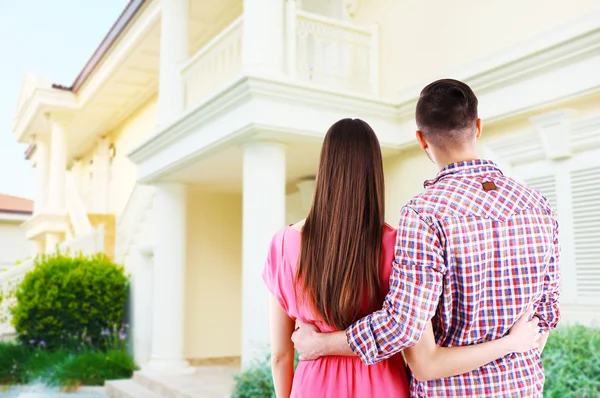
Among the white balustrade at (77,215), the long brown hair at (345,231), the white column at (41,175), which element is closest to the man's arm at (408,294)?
the long brown hair at (345,231)

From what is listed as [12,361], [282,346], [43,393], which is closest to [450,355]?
[282,346]

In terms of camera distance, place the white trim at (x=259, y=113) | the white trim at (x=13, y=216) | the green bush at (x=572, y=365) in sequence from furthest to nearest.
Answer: the white trim at (x=13, y=216) → the white trim at (x=259, y=113) → the green bush at (x=572, y=365)

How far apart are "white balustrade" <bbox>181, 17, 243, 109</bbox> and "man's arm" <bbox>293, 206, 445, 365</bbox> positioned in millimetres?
5390

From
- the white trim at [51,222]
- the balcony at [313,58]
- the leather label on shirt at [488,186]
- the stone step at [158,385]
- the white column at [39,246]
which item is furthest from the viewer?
the white column at [39,246]

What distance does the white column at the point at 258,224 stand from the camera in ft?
21.0

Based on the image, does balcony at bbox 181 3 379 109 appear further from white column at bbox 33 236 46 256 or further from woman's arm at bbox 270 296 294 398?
white column at bbox 33 236 46 256

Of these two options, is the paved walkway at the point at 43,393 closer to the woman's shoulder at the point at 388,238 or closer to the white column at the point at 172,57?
the white column at the point at 172,57

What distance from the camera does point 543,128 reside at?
5633 millimetres

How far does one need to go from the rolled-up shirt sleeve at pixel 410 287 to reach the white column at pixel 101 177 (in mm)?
16824

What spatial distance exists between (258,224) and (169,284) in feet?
8.90

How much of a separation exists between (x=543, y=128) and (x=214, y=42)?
12.8 ft

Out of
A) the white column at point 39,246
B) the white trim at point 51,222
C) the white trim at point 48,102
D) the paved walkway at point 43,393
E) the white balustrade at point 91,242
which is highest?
the white trim at point 48,102

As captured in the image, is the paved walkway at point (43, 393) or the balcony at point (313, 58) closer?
the balcony at point (313, 58)

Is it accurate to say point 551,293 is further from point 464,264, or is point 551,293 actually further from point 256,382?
point 256,382
